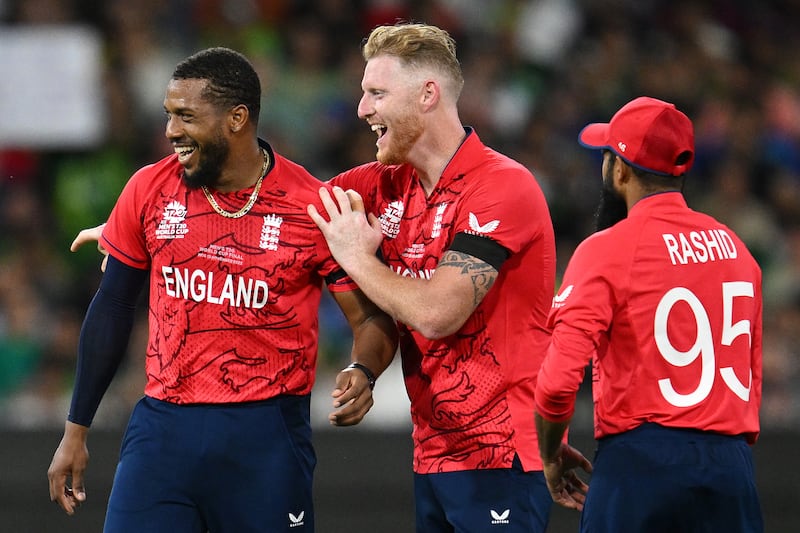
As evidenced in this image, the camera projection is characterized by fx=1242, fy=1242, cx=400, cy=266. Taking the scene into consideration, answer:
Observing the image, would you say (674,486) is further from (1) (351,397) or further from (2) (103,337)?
(2) (103,337)

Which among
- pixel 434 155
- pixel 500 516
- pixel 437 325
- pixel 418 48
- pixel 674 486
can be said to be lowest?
pixel 500 516

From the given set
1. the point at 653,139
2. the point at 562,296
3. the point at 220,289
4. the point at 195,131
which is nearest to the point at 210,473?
the point at 220,289

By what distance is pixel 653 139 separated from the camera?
3787mm

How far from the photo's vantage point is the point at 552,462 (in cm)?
385

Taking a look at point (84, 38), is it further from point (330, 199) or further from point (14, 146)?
point (330, 199)

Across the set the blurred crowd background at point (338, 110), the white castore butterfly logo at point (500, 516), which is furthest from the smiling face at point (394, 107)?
the blurred crowd background at point (338, 110)

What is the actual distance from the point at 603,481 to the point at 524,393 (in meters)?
0.44

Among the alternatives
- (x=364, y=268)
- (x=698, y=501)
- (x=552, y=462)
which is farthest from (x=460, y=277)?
(x=698, y=501)

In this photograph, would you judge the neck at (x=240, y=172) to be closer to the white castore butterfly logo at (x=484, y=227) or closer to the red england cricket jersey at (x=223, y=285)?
the red england cricket jersey at (x=223, y=285)

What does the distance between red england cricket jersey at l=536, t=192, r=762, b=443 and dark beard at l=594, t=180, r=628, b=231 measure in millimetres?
255

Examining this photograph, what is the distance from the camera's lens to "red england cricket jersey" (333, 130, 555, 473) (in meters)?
3.96

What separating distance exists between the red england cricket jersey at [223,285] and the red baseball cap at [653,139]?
1011 mm

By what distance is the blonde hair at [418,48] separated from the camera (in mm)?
4168

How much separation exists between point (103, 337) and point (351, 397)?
0.85 metres
